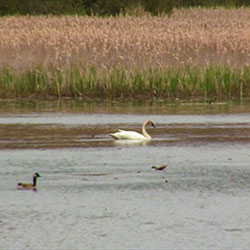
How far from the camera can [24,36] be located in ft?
95.5

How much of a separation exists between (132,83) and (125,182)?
11.8 metres

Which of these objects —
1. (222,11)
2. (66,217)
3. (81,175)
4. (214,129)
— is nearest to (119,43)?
(214,129)

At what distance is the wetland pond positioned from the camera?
370 inches

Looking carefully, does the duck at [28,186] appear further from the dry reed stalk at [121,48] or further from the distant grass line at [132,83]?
the dry reed stalk at [121,48]

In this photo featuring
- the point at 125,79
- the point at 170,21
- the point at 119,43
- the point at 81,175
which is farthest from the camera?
the point at 170,21

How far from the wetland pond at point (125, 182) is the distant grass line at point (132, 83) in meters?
3.28

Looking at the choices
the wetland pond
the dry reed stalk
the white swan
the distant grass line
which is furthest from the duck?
the dry reed stalk

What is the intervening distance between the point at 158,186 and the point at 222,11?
38.8 metres

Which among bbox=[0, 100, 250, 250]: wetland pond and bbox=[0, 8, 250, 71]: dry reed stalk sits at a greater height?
bbox=[0, 8, 250, 71]: dry reed stalk

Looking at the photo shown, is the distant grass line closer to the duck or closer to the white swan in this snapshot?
the white swan

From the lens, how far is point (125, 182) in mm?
12297

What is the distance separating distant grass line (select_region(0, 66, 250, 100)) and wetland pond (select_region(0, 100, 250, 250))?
3281 millimetres

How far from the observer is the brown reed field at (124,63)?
24.0 meters

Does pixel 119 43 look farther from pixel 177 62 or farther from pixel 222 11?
pixel 222 11
